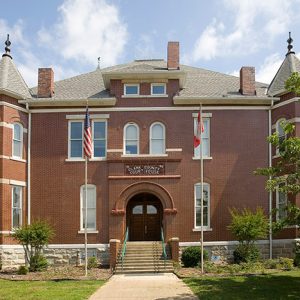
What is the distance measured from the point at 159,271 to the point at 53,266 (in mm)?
5792

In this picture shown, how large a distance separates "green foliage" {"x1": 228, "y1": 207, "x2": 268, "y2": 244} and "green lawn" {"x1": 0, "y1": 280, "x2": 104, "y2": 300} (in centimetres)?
747

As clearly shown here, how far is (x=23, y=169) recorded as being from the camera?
26.4 m

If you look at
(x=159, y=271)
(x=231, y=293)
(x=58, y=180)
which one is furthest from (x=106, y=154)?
(x=231, y=293)

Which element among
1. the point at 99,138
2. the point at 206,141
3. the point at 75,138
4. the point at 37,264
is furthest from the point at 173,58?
the point at 37,264

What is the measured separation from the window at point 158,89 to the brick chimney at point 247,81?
4.17 m

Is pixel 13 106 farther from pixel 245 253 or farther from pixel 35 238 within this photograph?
pixel 245 253

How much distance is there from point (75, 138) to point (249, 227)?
9806 millimetres

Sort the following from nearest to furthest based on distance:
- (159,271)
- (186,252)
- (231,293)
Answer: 1. (231,293)
2. (159,271)
3. (186,252)

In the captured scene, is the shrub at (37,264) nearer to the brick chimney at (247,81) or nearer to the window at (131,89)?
the window at (131,89)

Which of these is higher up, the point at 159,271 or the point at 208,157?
the point at 208,157

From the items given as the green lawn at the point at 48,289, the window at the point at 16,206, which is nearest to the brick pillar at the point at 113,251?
the green lawn at the point at 48,289

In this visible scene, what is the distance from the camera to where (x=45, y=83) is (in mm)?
27719

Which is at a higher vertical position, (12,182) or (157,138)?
(157,138)

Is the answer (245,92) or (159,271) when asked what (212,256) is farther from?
(245,92)
